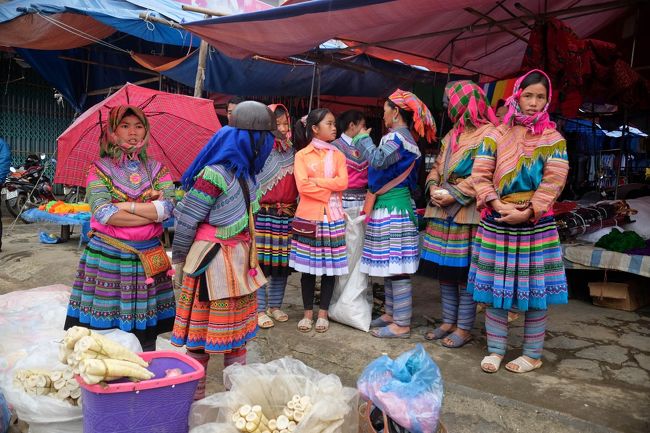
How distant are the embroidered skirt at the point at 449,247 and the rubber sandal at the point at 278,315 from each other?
4.42ft

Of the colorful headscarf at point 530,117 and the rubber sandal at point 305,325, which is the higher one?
the colorful headscarf at point 530,117

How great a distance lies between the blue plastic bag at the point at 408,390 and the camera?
81.9 inches

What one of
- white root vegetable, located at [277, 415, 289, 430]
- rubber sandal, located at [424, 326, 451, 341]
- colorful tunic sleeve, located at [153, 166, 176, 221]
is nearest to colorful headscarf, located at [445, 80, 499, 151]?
rubber sandal, located at [424, 326, 451, 341]

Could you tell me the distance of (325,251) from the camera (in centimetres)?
415

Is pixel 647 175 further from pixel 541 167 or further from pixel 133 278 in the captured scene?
pixel 133 278

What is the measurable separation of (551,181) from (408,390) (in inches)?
69.1

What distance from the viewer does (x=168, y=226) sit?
24.8 feet

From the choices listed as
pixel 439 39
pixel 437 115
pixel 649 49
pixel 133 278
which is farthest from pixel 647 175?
pixel 133 278

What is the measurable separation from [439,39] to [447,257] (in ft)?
9.84

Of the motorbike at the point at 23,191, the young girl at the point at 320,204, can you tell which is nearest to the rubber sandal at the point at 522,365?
the young girl at the point at 320,204

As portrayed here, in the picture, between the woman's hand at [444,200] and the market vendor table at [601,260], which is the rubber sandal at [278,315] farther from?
the market vendor table at [601,260]

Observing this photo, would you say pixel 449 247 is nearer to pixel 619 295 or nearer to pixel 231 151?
pixel 231 151

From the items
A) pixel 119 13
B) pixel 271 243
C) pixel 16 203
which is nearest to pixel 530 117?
pixel 271 243

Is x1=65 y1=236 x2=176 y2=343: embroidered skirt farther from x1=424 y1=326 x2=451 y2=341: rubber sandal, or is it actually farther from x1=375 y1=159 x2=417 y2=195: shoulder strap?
x1=424 y1=326 x2=451 y2=341: rubber sandal
